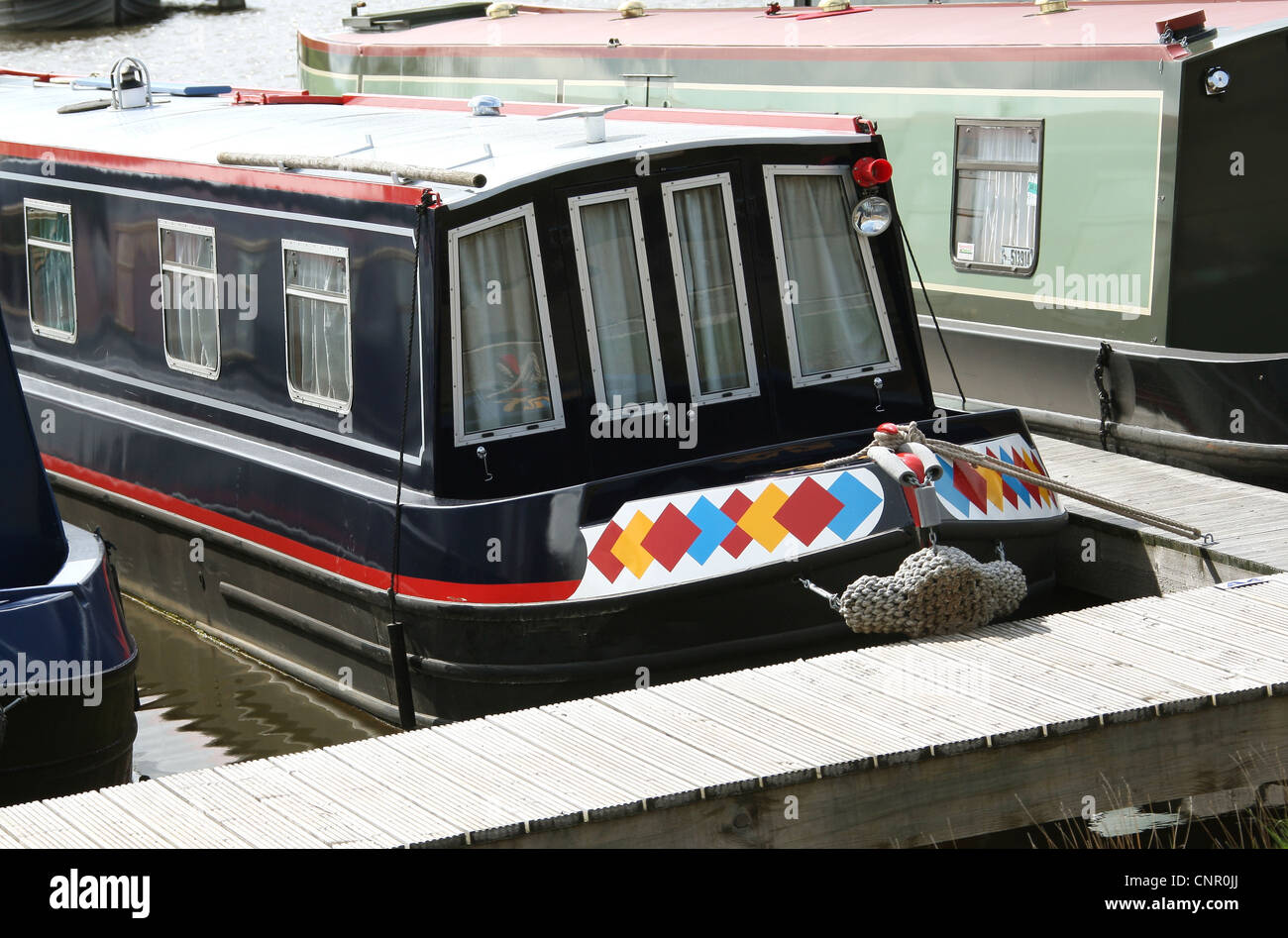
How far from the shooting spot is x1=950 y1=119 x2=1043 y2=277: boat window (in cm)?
1046

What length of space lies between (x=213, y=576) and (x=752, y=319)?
9.67ft

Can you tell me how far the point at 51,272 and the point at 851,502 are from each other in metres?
5.10

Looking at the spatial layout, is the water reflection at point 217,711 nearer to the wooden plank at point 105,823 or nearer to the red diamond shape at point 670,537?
the red diamond shape at point 670,537

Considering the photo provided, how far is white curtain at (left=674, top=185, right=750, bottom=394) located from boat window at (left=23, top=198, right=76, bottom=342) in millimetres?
3842

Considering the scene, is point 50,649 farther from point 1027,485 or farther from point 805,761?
point 1027,485

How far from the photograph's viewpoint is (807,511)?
23.4ft

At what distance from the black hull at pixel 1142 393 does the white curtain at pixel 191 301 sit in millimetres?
3697

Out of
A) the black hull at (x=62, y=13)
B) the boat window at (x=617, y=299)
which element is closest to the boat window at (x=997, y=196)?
the boat window at (x=617, y=299)

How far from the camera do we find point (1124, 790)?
5887mm

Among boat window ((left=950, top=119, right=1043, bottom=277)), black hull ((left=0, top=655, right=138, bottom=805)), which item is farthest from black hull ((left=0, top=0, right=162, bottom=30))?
black hull ((left=0, top=655, right=138, bottom=805))

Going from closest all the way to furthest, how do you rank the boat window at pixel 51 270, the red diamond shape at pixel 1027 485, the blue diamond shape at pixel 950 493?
the blue diamond shape at pixel 950 493, the red diamond shape at pixel 1027 485, the boat window at pixel 51 270

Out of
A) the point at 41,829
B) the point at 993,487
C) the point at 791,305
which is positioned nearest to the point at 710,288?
the point at 791,305

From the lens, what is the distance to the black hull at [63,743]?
660 cm

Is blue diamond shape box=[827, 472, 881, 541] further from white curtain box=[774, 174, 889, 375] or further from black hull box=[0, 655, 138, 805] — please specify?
black hull box=[0, 655, 138, 805]
